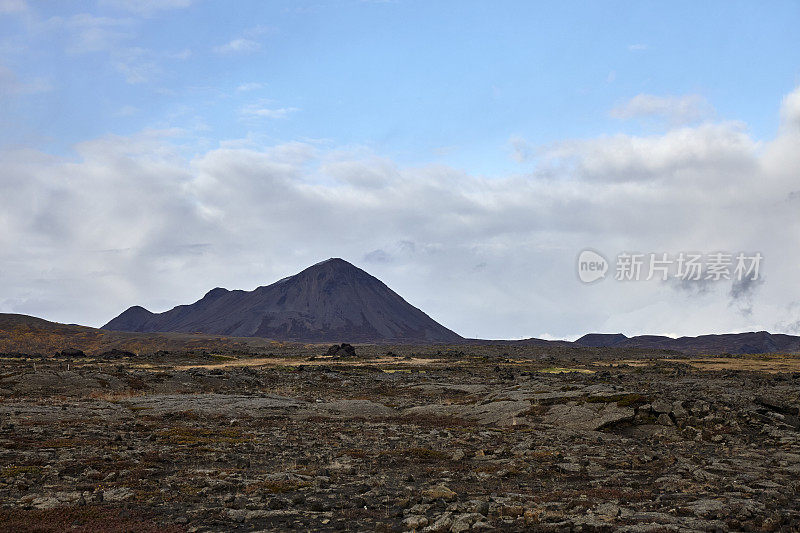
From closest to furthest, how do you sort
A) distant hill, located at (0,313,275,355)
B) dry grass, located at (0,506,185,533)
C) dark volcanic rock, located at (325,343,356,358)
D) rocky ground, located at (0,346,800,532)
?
dry grass, located at (0,506,185,533) < rocky ground, located at (0,346,800,532) < dark volcanic rock, located at (325,343,356,358) < distant hill, located at (0,313,275,355)

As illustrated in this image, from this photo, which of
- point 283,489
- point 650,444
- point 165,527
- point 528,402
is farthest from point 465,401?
point 165,527

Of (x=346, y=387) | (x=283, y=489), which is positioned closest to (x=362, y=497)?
(x=283, y=489)

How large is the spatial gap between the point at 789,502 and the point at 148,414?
118 feet

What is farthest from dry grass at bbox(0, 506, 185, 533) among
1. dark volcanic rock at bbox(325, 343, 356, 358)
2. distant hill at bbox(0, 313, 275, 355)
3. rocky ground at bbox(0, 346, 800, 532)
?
distant hill at bbox(0, 313, 275, 355)

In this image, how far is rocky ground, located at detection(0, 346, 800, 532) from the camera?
1437 centimetres

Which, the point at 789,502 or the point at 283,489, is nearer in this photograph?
the point at 789,502

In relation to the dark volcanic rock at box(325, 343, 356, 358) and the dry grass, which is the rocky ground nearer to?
the dry grass

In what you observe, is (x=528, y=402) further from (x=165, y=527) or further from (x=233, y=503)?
(x=165, y=527)

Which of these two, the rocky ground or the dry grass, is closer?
the dry grass

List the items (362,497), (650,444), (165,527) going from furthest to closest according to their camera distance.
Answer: (650,444) < (362,497) < (165,527)

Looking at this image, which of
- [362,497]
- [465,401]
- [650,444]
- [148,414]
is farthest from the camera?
[465,401]

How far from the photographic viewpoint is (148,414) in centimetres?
3794

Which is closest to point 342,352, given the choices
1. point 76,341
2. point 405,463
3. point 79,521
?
point 76,341

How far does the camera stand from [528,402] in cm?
4012
